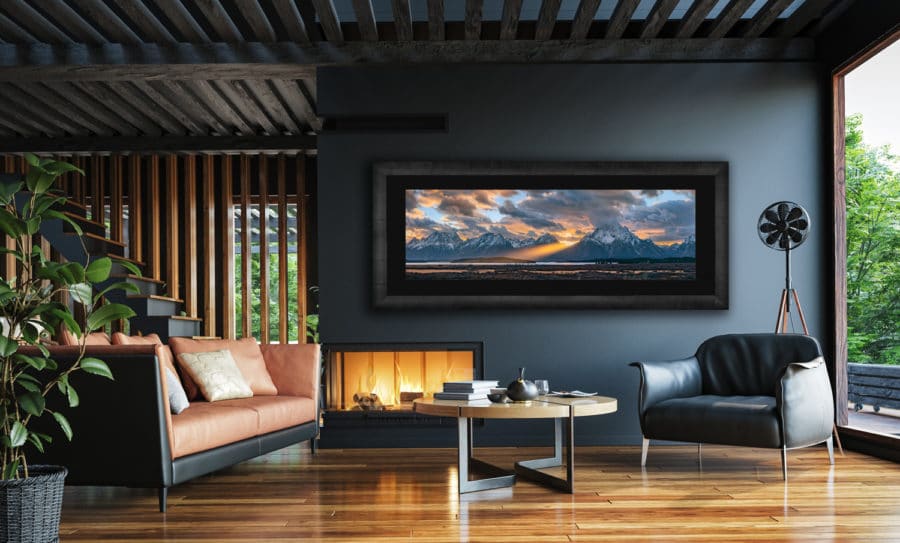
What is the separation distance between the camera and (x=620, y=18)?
5469 mm

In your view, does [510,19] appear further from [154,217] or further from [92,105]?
[154,217]

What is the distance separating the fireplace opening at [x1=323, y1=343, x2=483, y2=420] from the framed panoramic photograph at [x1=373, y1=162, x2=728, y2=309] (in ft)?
1.46

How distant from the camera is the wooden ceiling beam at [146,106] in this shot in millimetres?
6699

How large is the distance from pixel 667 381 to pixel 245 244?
5809mm

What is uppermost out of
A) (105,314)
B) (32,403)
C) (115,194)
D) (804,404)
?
(115,194)

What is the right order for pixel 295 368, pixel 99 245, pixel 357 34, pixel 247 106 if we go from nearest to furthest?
1. pixel 295 368
2. pixel 357 34
3. pixel 247 106
4. pixel 99 245

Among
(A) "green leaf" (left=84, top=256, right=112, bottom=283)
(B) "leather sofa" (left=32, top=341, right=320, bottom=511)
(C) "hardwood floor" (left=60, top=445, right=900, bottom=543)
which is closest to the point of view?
(A) "green leaf" (left=84, top=256, right=112, bottom=283)

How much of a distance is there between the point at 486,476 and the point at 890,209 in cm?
308

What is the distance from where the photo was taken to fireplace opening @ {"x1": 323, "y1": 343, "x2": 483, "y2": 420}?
583 cm

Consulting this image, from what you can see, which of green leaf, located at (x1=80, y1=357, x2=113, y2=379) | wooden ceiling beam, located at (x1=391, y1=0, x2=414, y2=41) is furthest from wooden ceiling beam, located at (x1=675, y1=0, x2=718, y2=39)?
green leaf, located at (x1=80, y1=357, x2=113, y2=379)

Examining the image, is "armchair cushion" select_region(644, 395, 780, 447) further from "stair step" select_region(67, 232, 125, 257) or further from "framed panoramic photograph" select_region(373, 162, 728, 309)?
"stair step" select_region(67, 232, 125, 257)

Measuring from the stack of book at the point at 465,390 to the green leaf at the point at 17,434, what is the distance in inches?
80.1

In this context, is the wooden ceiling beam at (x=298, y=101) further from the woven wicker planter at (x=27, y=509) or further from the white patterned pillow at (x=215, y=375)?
the woven wicker planter at (x=27, y=509)

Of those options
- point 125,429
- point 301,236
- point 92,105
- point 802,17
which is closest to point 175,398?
point 125,429
